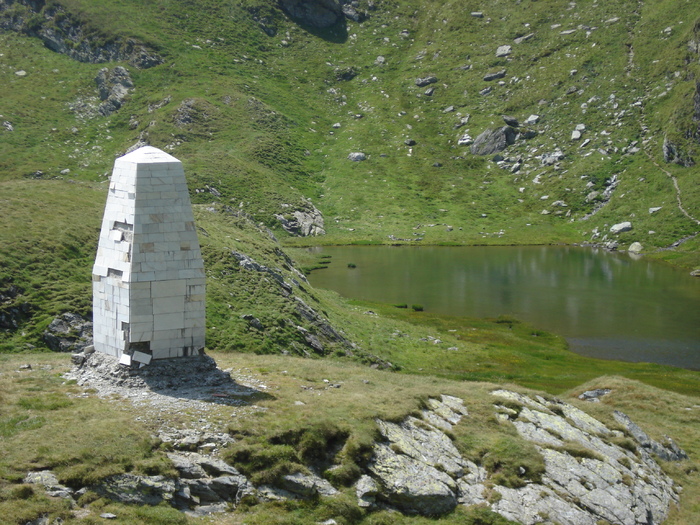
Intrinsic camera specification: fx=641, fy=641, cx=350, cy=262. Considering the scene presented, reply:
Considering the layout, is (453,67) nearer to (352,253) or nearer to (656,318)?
(352,253)

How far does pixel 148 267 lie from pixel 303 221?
341ft

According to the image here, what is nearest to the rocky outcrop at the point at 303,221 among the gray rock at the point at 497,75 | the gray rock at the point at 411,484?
the gray rock at the point at 497,75

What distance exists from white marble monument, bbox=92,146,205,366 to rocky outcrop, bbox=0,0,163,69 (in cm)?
14252

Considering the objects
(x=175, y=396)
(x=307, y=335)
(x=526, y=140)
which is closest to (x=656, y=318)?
(x=307, y=335)

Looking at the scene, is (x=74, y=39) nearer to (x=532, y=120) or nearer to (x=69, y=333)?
(x=532, y=120)

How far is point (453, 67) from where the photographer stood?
185 m

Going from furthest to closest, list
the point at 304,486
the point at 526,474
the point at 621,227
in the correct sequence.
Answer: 1. the point at 621,227
2. the point at 526,474
3. the point at 304,486

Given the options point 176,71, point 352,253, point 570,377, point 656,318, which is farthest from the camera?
point 176,71

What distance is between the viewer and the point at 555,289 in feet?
299

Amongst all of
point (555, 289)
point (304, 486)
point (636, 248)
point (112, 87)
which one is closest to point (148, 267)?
point (304, 486)

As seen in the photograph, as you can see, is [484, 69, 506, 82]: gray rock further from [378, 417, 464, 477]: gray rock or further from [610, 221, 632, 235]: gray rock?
[378, 417, 464, 477]: gray rock

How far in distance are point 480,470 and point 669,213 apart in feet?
400

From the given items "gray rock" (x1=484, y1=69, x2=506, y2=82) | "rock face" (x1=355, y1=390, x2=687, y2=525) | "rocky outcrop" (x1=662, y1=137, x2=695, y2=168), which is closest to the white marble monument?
"rock face" (x1=355, y1=390, x2=687, y2=525)

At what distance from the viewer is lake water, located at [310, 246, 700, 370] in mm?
70000
